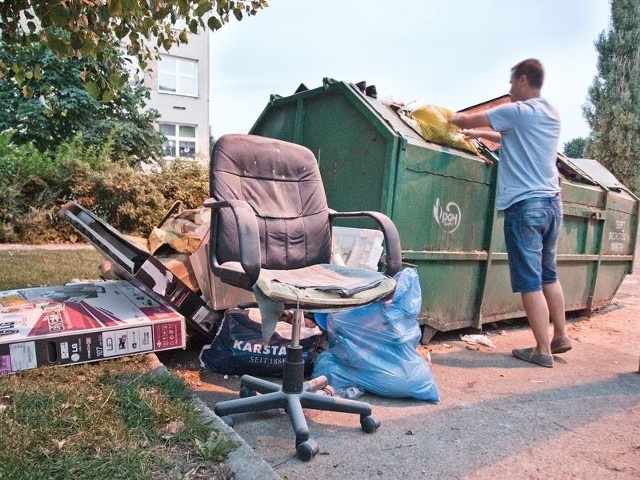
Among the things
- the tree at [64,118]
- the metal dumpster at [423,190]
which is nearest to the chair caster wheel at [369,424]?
the metal dumpster at [423,190]

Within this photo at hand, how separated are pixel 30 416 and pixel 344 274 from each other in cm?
142

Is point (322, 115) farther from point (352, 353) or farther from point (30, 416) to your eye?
point (30, 416)

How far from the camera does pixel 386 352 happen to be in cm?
253

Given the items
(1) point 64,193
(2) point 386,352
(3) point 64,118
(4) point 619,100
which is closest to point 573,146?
(4) point 619,100

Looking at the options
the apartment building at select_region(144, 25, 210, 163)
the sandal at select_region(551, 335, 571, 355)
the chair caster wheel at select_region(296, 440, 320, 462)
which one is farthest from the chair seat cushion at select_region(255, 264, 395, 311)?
the apartment building at select_region(144, 25, 210, 163)

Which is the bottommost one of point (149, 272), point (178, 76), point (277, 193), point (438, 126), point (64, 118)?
point (149, 272)

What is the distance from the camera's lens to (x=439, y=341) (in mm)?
3738

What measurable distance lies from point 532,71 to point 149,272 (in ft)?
9.38

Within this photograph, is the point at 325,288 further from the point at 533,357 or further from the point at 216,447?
the point at 533,357

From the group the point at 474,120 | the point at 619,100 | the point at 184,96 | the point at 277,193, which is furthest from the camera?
the point at 184,96

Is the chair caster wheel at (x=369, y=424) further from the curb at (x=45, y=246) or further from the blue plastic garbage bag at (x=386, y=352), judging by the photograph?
the curb at (x=45, y=246)

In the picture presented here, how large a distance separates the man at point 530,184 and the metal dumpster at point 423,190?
0.34 meters

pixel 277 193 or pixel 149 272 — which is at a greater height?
pixel 277 193

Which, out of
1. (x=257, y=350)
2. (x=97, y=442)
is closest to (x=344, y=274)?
(x=257, y=350)
